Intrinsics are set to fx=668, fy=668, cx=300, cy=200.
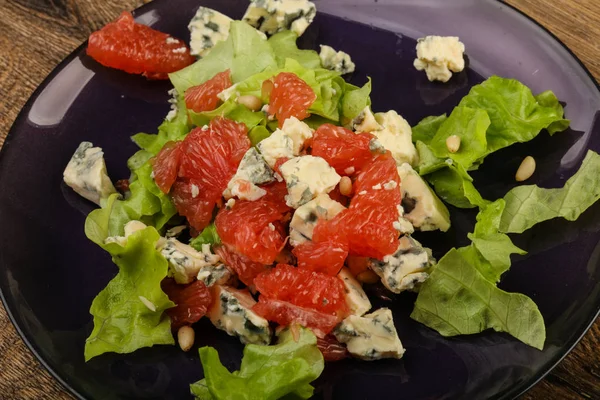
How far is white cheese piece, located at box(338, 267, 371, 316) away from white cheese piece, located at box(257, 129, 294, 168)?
487 millimetres

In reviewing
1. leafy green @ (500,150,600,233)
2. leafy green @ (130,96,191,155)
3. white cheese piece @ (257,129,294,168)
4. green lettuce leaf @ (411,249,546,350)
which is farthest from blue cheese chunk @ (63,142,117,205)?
leafy green @ (500,150,600,233)

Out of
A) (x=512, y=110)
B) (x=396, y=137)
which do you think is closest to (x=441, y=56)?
(x=512, y=110)

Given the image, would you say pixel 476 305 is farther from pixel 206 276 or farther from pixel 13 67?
pixel 13 67

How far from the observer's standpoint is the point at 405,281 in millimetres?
2408

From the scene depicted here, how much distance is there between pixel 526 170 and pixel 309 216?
0.98 meters

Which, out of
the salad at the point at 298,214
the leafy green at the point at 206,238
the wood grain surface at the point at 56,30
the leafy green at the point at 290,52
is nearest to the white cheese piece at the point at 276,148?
the salad at the point at 298,214

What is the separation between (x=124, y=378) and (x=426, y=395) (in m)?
1.05

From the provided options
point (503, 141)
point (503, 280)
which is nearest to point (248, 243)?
point (503, 280)

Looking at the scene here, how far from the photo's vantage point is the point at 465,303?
94.3 inches

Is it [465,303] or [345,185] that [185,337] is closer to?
[345,185]

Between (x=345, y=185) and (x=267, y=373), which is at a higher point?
(x=345, y=185)

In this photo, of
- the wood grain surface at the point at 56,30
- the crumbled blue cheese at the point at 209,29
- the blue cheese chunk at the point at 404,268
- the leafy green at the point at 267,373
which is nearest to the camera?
the leafy green at the point at 267,373

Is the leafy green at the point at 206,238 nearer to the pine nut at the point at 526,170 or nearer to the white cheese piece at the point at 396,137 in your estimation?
the white cheese piece at the point at 396,137

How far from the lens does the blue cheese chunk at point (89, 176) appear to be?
2.77 metres
